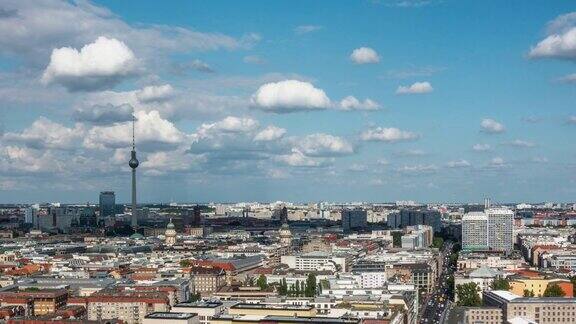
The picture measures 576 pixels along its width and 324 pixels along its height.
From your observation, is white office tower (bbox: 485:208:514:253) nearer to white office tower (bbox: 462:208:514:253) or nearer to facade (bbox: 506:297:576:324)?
white office tower (bbox: 462:208:514:253)

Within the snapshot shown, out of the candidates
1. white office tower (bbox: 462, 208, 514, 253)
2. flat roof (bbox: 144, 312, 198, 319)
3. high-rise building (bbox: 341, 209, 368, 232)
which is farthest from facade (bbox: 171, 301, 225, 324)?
high-rise building (bbox: 341, 209, 368, 232)

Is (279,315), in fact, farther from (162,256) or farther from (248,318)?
(162,256)

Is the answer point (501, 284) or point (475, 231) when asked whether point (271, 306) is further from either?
point (475, 231)

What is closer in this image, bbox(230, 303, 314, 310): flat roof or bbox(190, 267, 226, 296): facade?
bbox(230, 303, 314, 310): flat roof

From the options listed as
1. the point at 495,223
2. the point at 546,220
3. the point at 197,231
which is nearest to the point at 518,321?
the point at 495,223

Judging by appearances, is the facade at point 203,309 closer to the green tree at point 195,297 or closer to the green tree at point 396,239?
the green tree at point 195,297

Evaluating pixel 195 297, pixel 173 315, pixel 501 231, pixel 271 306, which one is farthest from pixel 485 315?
pixel 501 231
